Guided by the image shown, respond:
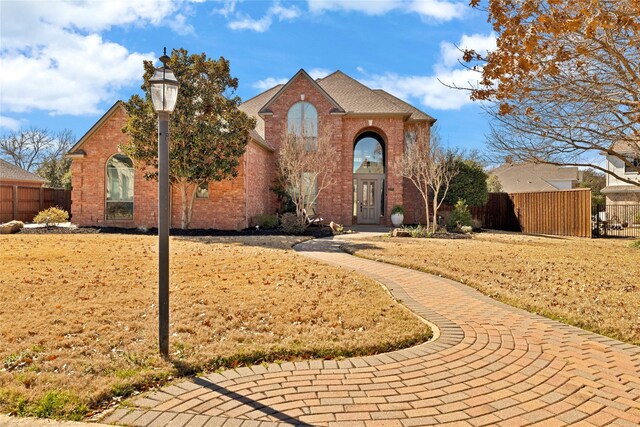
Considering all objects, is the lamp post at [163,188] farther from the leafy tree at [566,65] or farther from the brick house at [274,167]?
the brick house at [274,167]

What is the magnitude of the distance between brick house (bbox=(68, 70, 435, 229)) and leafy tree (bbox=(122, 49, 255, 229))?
1485 millimetres

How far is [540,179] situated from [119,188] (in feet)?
145

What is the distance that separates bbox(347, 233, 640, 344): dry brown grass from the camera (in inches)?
223

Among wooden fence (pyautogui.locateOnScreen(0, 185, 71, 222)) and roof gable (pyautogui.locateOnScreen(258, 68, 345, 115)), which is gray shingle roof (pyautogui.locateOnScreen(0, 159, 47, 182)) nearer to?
wooden fence (pyautogui.locateOnScreen(0, 185, 71, 222))

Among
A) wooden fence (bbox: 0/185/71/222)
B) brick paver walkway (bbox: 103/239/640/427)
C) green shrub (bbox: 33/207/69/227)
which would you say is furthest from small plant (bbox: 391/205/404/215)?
wooden fence (bbox: 0/185/71/222)

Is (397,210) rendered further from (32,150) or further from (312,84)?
(32,150)

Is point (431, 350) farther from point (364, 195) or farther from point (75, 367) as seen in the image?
point (364, 195)

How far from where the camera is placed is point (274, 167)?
2256 centimetres

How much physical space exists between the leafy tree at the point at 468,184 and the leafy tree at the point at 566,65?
1335 cm

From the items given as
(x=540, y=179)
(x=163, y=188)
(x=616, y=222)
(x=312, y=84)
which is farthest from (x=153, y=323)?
(x=540, y=179)

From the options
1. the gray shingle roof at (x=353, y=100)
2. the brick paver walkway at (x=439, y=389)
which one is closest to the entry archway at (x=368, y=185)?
the gray shingle roof at (x=353, y=100)

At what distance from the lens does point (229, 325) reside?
4.82 meters

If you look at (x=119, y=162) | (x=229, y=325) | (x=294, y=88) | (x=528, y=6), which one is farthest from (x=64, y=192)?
(x=528, y=6)

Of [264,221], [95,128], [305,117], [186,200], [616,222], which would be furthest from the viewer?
[616,222]
